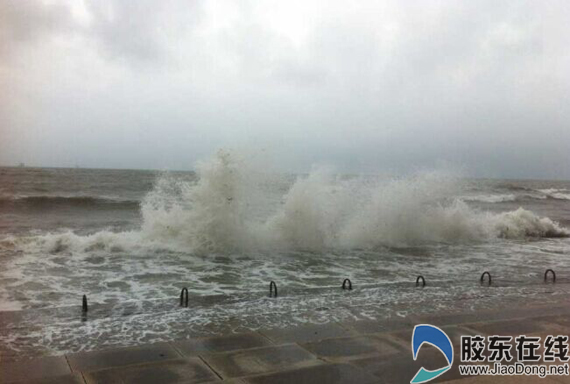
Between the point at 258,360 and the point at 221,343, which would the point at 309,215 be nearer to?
the point at 221,343

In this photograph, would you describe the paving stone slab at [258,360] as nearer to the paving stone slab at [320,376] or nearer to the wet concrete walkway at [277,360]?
the wet concrete walkway at [277,360]

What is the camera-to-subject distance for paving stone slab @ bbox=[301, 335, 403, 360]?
4398 millimetres

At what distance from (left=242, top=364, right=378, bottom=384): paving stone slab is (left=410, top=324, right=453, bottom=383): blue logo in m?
0.44

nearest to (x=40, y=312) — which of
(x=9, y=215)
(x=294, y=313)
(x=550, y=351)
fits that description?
(x=294, y=313)

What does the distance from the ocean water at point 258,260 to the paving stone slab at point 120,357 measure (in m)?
0.44

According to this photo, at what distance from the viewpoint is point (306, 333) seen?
5125mm

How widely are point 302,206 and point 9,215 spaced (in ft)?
52.0

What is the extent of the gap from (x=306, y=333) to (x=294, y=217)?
10255 millimetres

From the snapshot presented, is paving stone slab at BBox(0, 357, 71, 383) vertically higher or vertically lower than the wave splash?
lower

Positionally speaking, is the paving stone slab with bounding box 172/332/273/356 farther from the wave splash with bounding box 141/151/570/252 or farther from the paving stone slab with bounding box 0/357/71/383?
the wave splash with bounding box 141/151/570/252

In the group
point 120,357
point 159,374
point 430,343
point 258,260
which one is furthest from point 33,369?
point 258,260

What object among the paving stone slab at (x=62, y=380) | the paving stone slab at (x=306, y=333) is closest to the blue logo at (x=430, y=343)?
the paving stone slab at (x=306, y=333)

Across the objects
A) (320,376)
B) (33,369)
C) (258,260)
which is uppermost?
(320,376)

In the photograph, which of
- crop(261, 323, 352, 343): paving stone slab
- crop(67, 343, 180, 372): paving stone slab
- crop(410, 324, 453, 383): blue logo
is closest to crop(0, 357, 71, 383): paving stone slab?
crop(67, 343, 180, 372): paving stone slab
